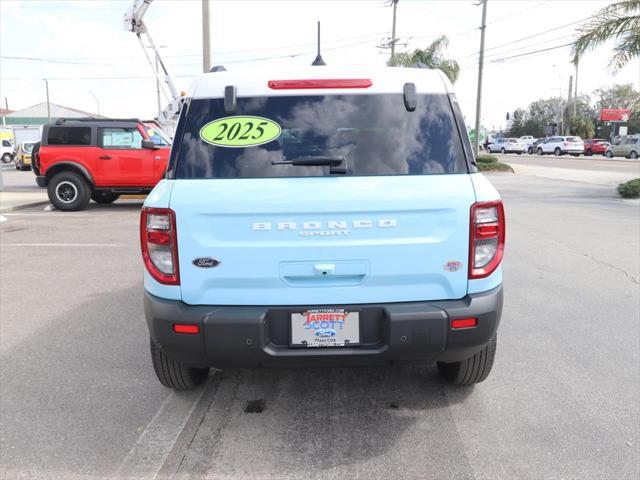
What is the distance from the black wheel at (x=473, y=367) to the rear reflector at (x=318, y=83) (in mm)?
1687

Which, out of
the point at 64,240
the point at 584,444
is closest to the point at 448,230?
the point at 584,444

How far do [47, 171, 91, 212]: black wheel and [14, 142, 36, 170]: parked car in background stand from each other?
19.3m

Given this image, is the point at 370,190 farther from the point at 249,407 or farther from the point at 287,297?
the point at 249,407

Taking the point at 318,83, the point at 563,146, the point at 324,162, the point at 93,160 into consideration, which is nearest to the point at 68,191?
the point at 93,160

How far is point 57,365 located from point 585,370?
3.89 metres

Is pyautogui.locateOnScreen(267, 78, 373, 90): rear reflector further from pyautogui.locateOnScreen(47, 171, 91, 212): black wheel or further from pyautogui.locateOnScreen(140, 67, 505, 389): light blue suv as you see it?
pyautogui.locateOnScreen(47, 171, 91, 212): black wheel

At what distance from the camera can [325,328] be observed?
9.41 ft

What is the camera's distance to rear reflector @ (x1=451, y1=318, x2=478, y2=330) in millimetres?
2854

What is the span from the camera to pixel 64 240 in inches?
369

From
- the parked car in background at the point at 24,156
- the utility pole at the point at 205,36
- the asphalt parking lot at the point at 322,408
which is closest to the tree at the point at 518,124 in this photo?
the parked car in background at the point at 24,156

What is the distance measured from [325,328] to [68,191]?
1204cm

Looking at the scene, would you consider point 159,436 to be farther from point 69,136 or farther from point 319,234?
point 69,136

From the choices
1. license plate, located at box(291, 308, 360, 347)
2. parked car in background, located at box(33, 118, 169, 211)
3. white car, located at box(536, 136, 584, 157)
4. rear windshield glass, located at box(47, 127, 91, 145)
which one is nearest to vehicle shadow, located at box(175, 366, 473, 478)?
license plate, located at box(291, 308, 360, 347)

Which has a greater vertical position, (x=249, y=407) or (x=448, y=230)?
(x=448, y=230)
